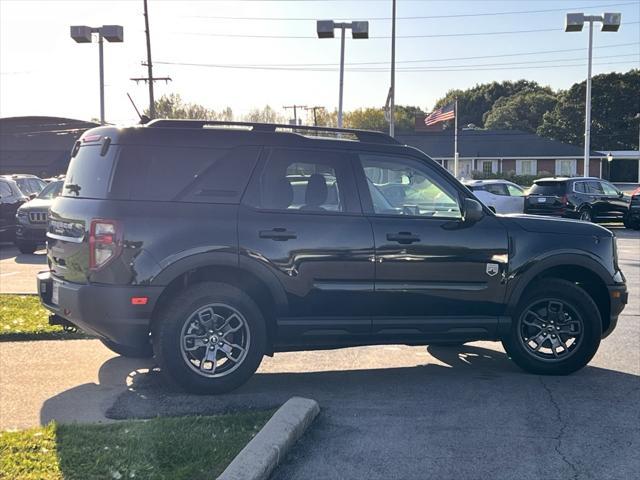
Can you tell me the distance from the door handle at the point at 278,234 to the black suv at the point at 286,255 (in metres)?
0.02

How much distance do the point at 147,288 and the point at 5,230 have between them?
12.7m

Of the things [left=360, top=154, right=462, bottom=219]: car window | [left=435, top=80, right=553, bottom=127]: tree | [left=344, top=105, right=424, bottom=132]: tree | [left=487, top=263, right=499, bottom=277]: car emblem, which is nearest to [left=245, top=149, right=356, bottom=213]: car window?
[left=360, top=154, right=462, bottom=219]: car window

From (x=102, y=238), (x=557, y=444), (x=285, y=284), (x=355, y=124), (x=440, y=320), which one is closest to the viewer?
(x=557, y=444)

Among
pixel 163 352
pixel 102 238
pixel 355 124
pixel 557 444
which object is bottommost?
pixel 557 444

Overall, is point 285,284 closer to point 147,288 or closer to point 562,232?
point 147,288

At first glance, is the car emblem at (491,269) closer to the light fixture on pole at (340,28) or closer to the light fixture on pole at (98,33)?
the light fixture on pole at (340,28)

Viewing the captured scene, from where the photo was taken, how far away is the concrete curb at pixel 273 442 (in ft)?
12.2

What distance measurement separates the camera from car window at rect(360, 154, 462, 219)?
19.0ft

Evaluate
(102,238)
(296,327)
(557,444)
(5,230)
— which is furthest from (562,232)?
(5,230)

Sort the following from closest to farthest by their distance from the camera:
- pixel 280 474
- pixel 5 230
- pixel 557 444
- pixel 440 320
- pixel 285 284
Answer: pixel 280 474 < pixel 557 444 < pixel 285 284 < pixel 440 320 < pixel 5 230

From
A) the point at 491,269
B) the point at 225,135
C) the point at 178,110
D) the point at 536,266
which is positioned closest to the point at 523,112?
the point at 178,110

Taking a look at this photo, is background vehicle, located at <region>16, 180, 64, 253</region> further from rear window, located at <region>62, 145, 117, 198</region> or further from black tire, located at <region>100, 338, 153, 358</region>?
rear window, located at <region>62, 145, 117, 198</region>

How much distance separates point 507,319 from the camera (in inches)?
233

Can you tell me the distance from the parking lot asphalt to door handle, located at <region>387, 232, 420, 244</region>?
1.28 metres
